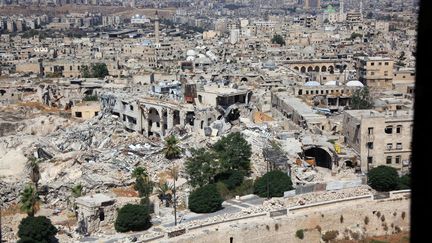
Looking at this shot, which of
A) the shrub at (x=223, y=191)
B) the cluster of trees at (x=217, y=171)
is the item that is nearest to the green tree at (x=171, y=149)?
the cluster of trees at (x=217, y=171)

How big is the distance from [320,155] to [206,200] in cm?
904

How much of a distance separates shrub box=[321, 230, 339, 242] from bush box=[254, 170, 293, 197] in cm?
→ 230

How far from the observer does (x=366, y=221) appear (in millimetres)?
20109

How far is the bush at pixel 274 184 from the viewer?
21031 millimetres

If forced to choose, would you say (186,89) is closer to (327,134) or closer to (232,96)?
(232,96)

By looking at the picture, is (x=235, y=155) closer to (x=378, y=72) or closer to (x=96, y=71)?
(x=378, y=72)

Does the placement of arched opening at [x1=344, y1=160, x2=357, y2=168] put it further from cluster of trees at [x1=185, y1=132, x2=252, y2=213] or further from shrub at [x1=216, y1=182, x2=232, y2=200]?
shrub at [x1=216, y1=182, x2=232, y2=200]

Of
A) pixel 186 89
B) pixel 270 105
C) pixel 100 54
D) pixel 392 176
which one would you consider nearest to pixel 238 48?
pixel 100 54

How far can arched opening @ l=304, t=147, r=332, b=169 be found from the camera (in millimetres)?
26625

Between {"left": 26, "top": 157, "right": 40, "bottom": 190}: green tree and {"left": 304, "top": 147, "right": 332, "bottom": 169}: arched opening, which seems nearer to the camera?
{"left": 26, "top": 157, "right": 40, "bottom": 190}: green tree

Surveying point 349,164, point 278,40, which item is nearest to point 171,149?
point 349,164

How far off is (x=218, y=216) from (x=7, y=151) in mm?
15784

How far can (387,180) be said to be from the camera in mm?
21812

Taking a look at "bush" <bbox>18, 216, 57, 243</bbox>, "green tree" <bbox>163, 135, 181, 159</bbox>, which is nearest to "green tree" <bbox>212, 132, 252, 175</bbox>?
"green tree" <bbox>163, 135, 181, 159</bbox>
